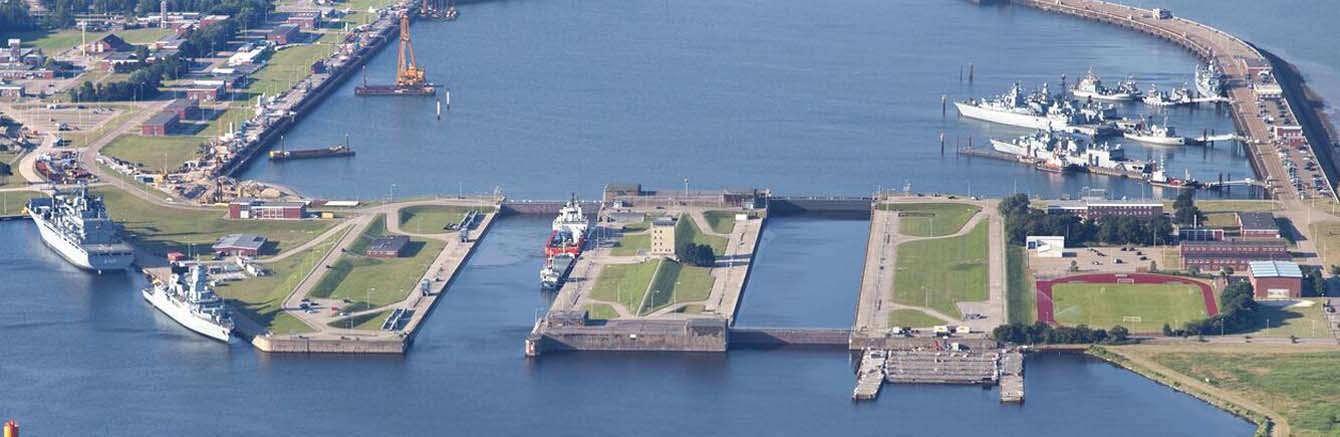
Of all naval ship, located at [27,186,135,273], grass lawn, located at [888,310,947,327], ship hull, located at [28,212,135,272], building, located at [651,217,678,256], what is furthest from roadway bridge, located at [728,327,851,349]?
naval ship, located at [27,186,135,273]

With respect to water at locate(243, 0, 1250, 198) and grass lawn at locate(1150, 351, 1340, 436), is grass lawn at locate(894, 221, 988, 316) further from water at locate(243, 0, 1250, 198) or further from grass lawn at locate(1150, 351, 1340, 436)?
water at locate(243, 0, 1250, 198)

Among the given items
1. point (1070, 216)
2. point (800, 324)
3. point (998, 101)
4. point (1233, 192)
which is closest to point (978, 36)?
point (998, 101)

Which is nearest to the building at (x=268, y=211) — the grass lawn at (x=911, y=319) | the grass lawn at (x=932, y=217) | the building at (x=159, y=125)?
the building at (x=159, y=125)

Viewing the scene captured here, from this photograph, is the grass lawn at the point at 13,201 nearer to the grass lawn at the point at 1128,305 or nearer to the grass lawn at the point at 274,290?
the grass lawn at the point at 274,290

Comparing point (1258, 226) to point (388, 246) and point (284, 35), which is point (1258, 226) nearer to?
point (388, 246)

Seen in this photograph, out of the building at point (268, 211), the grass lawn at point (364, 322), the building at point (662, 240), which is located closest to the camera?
the grass lawn at point (364, 322)

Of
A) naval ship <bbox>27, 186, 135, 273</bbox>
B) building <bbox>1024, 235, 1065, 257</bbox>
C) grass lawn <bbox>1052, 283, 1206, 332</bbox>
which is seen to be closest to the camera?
grass lawn <bbox>1052, 283, 1206, 332</bbox>
